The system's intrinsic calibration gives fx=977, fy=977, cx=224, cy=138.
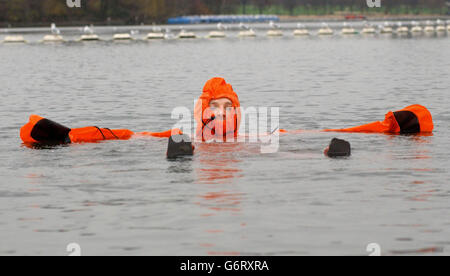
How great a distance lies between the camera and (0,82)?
45594 mm

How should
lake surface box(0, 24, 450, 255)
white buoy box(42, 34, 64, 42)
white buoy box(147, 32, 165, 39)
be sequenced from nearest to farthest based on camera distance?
lake surface box(0, 24, 450, 255) < white buoy box(42, 34, 64, 42) < white buoy box(147, 32, 165, 39)

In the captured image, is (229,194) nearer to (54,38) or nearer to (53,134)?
(53,134)

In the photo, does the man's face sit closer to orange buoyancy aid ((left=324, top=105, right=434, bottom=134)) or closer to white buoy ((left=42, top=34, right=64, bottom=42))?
orange buoyancy aid ((left=324, top=105, right=434, bottom=134))

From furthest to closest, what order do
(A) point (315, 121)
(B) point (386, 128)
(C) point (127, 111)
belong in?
(C) point (127, 111), (A) point (315, 121), (B) point (386, 128)

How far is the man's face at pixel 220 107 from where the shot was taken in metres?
18.5

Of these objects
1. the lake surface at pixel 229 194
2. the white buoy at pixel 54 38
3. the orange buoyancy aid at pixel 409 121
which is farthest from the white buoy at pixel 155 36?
the orange buoyancy aid at pixel 409 121

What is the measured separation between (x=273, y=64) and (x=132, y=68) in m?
9.09

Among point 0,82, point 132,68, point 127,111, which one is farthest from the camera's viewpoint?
point 132,68

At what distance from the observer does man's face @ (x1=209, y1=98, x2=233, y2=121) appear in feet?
60.8

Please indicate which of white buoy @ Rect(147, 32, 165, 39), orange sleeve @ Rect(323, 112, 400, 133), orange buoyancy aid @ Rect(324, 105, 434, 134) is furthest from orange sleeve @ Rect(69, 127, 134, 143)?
white buoy @ Rect(147, 32, 165, 39)
